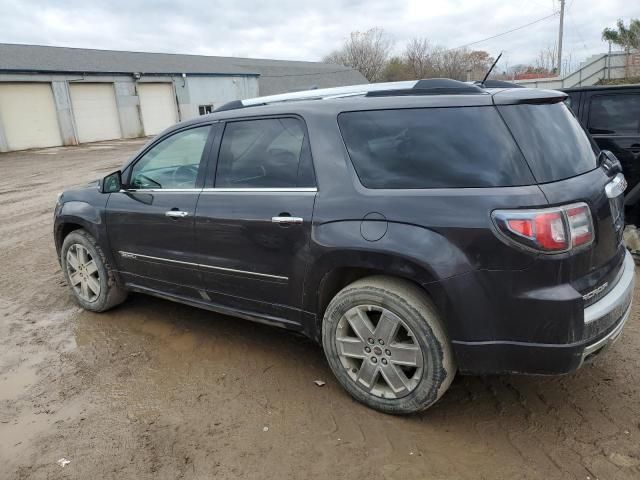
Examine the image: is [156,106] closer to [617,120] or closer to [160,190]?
[617,120]

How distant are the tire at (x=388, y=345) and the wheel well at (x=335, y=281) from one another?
0.30ft

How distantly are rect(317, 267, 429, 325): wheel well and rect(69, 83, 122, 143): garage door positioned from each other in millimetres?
27354

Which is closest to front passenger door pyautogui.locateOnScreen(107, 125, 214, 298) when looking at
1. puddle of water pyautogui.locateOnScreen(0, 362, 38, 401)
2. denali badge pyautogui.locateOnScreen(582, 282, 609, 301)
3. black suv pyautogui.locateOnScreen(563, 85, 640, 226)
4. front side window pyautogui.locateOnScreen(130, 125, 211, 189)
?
front side window pyautogui.locateOnScreen(130, 125, 211, 189)

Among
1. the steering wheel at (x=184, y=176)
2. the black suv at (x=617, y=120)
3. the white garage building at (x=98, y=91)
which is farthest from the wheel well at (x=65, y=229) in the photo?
the white garage building at (x=98, y=91)

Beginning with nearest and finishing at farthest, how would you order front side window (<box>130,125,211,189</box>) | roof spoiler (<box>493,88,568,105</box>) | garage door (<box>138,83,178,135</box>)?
roof spoiler (<box>493,88,568,105</box>), front side window (<box>130,125,211,189</box>), garage door (<box>138,83,178,135</box>)

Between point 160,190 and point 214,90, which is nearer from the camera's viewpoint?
point 160,190

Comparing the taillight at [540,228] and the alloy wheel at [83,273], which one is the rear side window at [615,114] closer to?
the taillight at [540,228]

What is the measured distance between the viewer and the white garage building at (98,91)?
79.4 ft

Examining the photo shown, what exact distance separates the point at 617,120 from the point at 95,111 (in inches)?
1066

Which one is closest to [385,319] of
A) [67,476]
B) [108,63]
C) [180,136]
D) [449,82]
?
[449,82]

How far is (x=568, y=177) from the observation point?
8.76 feet

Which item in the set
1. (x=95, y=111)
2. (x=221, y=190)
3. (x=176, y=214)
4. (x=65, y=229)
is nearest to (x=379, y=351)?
(x=221, y=190)

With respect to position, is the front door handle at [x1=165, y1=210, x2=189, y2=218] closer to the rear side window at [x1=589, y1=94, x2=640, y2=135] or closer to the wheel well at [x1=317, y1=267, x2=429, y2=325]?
the wheel well at [x1=317, y1=267, x2=429, y2=325]

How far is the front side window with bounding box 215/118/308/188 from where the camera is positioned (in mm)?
3299
